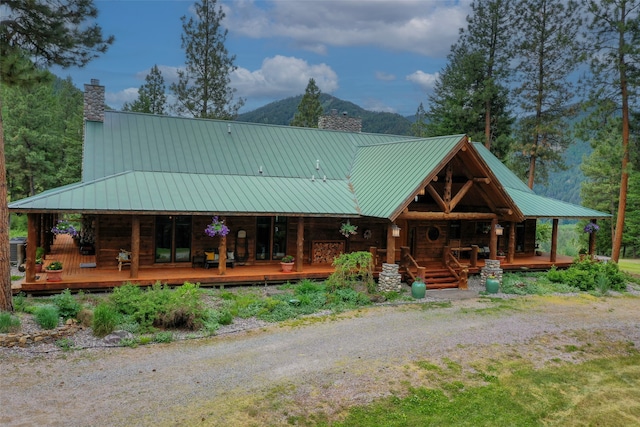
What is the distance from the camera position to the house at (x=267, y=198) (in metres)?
14.4

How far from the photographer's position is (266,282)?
14.9m

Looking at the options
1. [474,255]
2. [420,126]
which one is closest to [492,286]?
[474,255]

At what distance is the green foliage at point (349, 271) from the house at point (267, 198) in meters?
1.15

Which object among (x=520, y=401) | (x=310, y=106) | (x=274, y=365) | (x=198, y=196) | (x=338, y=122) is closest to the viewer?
(x=520, y=401)

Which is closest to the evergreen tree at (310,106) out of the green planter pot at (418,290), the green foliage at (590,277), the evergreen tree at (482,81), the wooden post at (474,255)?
the evergreen tree at (482,81)

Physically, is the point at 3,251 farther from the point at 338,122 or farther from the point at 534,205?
the point at 534,205

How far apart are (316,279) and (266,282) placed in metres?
1.78

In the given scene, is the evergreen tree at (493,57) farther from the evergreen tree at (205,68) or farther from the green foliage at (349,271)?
the green foliage at (349,271)

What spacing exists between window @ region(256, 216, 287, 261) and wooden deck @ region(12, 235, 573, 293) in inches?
18.1

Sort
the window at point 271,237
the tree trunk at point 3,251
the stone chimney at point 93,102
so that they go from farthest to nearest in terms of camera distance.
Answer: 1. the stone chimney at point 93,102
2. the window at point 271,237
3. the tree trunk at point 3,251

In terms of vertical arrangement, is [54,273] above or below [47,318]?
above

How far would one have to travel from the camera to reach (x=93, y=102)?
1784 centimetres

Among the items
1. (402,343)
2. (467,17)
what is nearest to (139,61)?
(467,17)

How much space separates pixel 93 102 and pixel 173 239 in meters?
7.03
